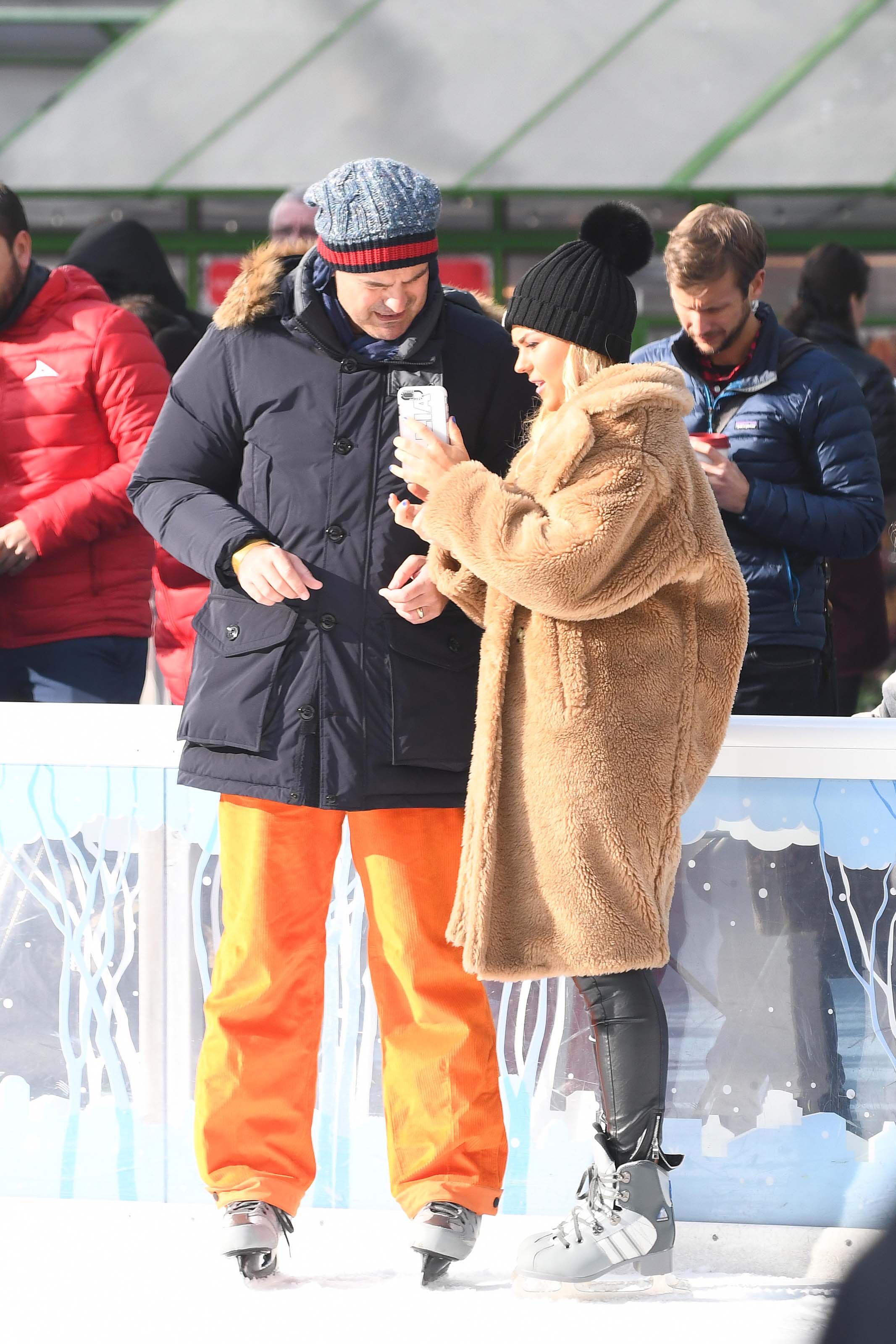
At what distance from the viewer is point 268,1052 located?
8.77 ft

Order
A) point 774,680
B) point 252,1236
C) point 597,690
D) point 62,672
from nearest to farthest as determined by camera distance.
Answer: point 597,690
point 252,1236
point 774,680
point 62,672

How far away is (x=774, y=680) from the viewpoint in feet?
10.5

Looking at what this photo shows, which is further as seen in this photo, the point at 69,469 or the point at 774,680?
the point at 69,469

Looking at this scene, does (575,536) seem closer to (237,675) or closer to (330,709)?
(330,709)

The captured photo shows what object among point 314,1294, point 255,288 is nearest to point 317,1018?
point 314,1294

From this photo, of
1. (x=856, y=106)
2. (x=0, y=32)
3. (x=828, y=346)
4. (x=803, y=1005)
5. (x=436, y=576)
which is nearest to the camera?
(x=436, y=576)

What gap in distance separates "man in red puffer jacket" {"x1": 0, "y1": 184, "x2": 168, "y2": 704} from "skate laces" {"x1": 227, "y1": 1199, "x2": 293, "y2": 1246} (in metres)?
1.24

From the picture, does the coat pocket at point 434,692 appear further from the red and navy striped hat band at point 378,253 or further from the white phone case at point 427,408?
the red and navy striped hat band at point 378,253

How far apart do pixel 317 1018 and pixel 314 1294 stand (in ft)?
1.46

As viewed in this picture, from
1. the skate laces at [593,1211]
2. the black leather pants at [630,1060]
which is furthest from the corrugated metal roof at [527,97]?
the skate laces at [593,1211]

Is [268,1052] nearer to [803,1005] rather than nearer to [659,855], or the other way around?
[659,855]

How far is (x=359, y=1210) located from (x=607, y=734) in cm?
108

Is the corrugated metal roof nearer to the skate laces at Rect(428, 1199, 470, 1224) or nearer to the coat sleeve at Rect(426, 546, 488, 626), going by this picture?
the coat sleeve at Rect(426, 546, 488, 626)

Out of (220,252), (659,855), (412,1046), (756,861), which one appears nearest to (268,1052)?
(412,1046)
